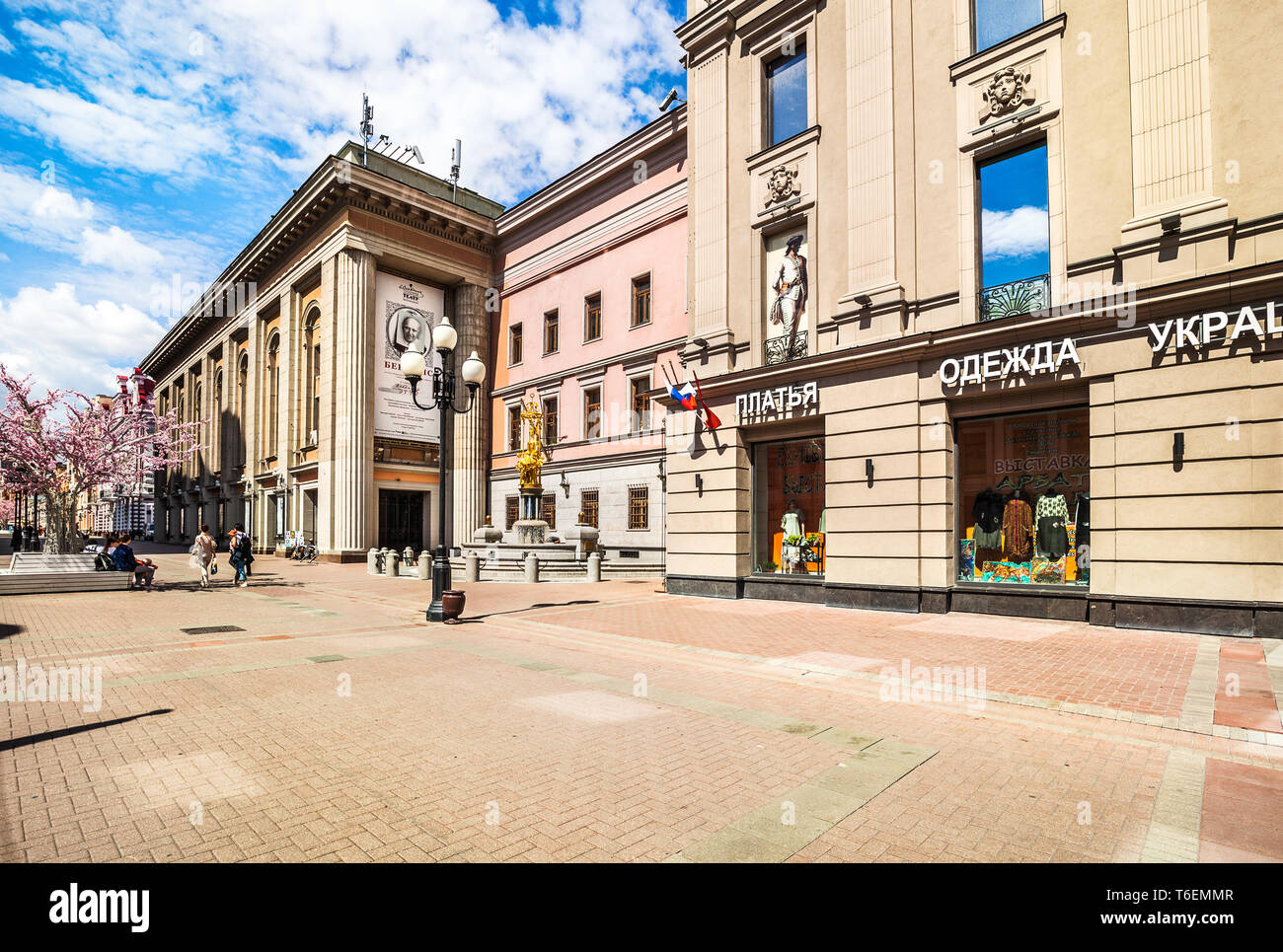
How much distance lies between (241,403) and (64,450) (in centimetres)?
2717

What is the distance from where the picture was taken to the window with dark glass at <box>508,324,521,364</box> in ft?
121

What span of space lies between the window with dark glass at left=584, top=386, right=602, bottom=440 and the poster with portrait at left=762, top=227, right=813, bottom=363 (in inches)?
549

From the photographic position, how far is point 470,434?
37219mm

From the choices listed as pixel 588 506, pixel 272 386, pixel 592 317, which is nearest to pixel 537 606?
pixel 588 506

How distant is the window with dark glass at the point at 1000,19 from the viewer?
14.0 meters

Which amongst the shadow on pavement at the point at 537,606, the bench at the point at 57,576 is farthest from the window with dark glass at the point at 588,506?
the bench at the point at 57,576

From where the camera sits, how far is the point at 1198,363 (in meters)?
11.3

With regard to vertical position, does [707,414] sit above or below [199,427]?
below

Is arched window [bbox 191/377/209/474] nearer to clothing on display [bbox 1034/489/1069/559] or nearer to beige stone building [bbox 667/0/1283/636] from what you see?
beige stone building [bbox 667/0/1283/636]

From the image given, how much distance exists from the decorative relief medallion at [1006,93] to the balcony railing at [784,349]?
19.6ft

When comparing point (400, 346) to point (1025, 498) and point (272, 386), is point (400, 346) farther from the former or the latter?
point (1025, 498)

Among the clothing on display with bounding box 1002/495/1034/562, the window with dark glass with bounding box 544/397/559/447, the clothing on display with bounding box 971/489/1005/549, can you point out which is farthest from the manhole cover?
the window with dark glass with bounding box 544/397/559/447

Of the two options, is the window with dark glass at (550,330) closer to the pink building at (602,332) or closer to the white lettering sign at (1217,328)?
the pink building at (602,332)
